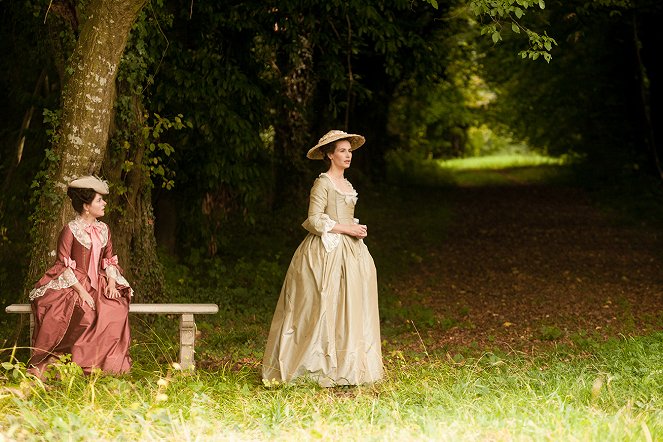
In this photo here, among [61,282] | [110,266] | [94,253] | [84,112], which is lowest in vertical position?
[61,282]

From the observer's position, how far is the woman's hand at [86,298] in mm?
6809

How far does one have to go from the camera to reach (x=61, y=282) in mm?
6812

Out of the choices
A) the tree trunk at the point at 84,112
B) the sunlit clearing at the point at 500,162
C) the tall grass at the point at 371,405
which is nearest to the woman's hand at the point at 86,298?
the tall grass at the point at 371,405

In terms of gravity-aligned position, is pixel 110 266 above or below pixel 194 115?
below

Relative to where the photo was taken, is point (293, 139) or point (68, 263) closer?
point (68, 263)

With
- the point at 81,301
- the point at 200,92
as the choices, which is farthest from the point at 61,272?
the point at 200,92

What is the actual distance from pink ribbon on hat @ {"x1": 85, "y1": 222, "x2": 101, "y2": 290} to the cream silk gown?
139cm

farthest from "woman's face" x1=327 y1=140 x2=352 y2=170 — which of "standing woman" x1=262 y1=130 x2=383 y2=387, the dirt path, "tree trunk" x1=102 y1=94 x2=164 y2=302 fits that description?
the dirt path

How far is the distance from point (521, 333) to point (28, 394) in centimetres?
564

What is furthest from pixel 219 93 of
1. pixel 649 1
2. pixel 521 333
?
pixel 649 1

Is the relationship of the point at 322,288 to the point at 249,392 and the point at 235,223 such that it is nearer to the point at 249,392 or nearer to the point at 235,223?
the point at 249,392

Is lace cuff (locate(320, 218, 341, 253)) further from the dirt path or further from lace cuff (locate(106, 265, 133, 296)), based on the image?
the dirt path

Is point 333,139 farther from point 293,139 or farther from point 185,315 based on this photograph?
point 293,139

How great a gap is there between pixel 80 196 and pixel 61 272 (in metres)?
0.59
